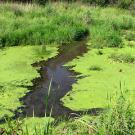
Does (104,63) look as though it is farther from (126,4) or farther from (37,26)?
(126,4)

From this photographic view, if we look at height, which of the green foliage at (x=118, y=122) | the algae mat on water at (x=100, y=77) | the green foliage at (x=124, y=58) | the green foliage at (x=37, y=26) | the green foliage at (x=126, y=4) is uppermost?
the green foliage at (x=118, y=122)

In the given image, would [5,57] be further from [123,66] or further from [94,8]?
[94,8]

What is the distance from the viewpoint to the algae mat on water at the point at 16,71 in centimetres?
572

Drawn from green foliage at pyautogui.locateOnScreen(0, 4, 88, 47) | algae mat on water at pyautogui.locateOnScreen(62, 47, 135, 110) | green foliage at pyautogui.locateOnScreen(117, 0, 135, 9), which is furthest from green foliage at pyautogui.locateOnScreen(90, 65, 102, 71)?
green foliage at pyautogui.locateOnScreen(117, 0, 135, 9)

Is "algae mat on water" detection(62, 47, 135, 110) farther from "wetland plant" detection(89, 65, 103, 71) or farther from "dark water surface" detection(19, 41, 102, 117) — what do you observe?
"dark water surface" detection(19, 41, 102, 117)

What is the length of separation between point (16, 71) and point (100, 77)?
1.45 meters

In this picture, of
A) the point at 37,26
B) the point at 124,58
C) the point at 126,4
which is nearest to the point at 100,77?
the point at 124,58

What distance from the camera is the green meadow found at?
4641 mm

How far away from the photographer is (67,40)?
9430 mm

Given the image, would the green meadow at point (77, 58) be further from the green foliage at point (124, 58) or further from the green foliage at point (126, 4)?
the green foliage at point (126, 4)

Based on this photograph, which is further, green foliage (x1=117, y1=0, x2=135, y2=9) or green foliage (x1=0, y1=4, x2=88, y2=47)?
green foliage (x1=117, y1=0, x2=135, y2=9)

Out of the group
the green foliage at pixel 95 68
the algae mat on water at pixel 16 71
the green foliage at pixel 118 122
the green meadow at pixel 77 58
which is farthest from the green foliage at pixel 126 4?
the green foliage at pixel 118 122

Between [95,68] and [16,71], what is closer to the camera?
[16,71]

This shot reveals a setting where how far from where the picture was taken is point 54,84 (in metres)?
6.55
